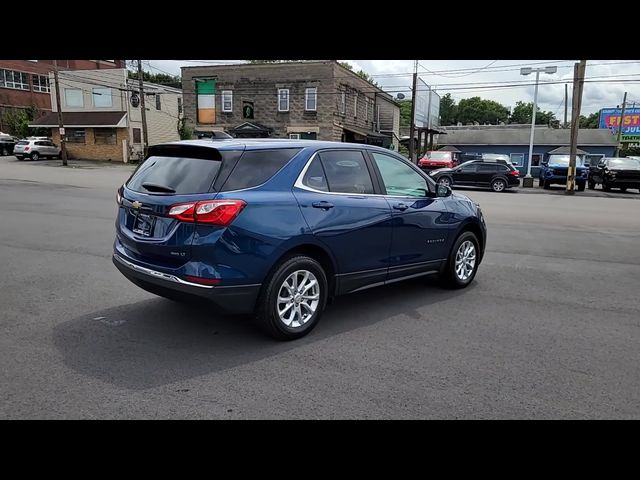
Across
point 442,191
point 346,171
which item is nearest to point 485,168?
point 442,191

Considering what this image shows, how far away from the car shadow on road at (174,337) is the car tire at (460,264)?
457mm

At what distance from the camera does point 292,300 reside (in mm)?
4590

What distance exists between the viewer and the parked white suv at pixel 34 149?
38906 millimetres

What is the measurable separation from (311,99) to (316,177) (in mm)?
32585

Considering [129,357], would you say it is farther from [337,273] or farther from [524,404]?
[524,404]

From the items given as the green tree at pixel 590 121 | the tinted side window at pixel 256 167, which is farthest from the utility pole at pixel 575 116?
the green tree at pixel 590 121

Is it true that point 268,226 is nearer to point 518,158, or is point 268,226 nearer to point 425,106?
point 425,106

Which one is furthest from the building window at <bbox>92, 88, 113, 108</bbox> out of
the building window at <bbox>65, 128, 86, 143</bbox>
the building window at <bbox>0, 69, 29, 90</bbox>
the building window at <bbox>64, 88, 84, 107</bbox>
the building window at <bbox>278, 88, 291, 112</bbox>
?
the building window at <bbox>0, 69, 29, 90</bbox>

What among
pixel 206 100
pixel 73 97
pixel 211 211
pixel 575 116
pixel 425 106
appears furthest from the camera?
pixel 73 97

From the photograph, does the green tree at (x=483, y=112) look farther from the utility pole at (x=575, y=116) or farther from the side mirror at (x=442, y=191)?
the side mirror at (x=442, y=191)
